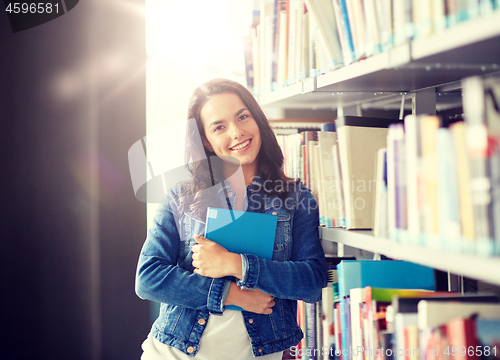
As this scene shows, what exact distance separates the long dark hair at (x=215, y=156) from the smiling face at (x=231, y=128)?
3cm

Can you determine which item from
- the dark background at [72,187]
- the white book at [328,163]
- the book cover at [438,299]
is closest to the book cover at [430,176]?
the book cover at [438,299]

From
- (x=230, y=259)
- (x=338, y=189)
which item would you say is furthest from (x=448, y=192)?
(x=230, y=259)

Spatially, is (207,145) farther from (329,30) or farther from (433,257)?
(433,257)

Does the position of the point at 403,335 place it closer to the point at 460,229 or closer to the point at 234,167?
the point at 460,229

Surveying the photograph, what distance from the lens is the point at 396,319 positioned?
738 millimetres

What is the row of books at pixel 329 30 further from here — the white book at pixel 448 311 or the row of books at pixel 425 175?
the white book at pixel 448 311

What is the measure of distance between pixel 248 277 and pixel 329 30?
75cm

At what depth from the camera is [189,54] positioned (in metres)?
2.09

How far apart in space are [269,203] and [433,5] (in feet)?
2.47

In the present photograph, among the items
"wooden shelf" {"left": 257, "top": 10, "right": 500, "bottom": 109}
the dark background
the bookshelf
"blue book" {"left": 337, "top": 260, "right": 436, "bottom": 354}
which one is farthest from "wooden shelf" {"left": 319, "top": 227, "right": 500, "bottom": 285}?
the dark background

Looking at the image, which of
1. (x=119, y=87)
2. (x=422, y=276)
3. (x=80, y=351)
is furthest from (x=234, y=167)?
(x=80, y=351)

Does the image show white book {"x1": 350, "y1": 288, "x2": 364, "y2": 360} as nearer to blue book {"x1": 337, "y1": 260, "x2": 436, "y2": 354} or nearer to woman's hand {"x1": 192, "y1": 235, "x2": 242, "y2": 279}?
blue book {"x1": 337, "y1": 260, "x2": 436, "y2": 354}

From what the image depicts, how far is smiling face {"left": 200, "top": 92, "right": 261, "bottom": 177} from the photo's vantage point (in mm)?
1259

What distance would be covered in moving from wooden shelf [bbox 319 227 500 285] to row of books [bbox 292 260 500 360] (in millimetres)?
74
